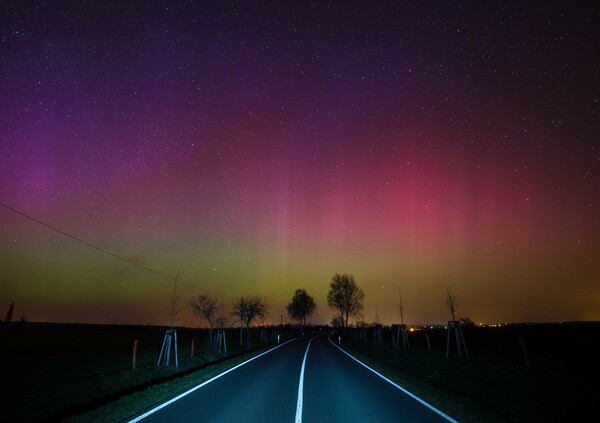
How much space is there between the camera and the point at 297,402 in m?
10.0

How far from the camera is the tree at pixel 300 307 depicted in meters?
121

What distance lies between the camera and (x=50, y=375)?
17.4 metres

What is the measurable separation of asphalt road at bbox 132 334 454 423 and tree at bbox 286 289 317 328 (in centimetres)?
10901

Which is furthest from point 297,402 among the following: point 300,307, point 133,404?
point 300,307

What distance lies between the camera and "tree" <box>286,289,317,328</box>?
12125cm

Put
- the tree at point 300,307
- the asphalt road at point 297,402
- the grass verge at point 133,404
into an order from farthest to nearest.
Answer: the tree at point 300,307 < the asphalt road at point 297,402 < the grass verge at point 133,404

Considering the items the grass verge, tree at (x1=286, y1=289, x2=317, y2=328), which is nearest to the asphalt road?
the grass verge

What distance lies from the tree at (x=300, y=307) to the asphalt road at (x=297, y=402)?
10901cm

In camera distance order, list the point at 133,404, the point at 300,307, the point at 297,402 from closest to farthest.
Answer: the point at 133,404, the point at 297,402, the point at 300,307

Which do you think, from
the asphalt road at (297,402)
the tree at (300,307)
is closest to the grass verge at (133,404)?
the asphalt road at (297,402)

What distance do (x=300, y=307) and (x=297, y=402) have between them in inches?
4494

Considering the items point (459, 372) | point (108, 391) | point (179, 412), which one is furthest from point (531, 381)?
point (108, 391)

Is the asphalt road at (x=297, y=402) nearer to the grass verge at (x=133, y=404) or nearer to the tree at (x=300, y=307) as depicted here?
the grass verge at (x=133, y=404)

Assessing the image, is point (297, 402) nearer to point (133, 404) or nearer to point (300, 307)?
point (133, 404)
